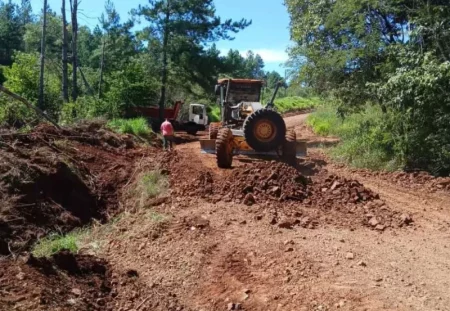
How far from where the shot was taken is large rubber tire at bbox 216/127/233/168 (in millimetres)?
10977

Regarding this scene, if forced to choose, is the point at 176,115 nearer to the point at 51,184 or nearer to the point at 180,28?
the point at 180,28

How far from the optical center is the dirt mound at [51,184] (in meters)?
7.48

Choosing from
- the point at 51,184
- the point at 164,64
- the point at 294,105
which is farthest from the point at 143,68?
the point at 294,105

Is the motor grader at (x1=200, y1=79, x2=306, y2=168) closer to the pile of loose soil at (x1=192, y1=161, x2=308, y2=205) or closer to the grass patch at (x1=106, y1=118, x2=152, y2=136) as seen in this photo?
the pile of loose soil at (x1=192, y1=161, x2=308, y2=205)

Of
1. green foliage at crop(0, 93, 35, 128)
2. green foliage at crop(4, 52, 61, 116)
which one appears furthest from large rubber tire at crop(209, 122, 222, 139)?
green foliage at crop(4, 52, 61, 116)

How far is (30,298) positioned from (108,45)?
38.7 metres

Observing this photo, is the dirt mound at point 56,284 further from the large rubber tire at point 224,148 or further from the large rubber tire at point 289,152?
the large rubber tire at point 289,152

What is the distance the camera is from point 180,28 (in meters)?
26.0

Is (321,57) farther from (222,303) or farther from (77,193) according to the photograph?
(222,303)

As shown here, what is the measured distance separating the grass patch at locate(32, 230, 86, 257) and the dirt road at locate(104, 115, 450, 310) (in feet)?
2.32

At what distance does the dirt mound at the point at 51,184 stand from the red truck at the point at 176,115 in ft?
40.8

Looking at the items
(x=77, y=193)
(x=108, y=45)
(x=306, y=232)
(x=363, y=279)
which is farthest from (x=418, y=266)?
(x=108, y=45)

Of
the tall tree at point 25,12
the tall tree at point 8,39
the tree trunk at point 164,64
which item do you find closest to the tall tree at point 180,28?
the tree trunk at point 164,64

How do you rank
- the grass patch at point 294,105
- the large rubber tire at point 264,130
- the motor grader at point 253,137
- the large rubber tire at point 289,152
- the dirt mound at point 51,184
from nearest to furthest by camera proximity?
1. the dirt mound at point 51,184
2. the motor grader at point 253,137
3. the large rubber tire at point 264,130
4. the large rubber tire at point 289,152
5. the grass patch at point 294,105
